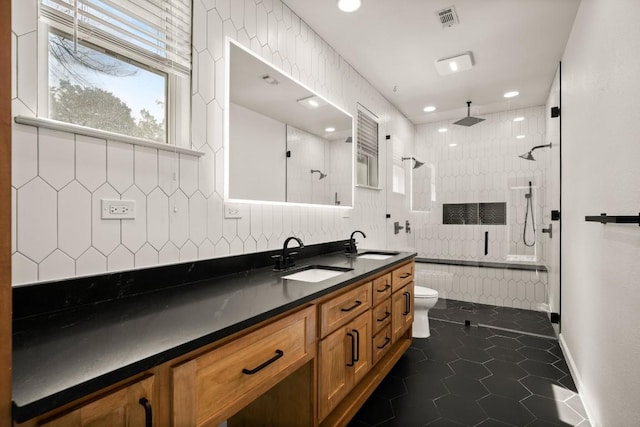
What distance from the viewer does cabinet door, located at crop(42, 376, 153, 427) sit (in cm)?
64

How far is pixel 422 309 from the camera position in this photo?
10.1 feet

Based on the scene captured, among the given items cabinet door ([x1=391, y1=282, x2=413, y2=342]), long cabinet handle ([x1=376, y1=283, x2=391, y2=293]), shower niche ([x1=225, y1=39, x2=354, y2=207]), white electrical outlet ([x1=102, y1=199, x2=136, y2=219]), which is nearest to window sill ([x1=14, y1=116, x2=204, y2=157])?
white electrical outlet ([x1=102, y1=199, x2=136, y2=219])

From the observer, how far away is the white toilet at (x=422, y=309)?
3014mm

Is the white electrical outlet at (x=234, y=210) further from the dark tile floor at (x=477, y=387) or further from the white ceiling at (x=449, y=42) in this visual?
the white ceiling at (x=449, y=42)

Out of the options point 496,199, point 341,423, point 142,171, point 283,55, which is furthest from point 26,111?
point 496,199

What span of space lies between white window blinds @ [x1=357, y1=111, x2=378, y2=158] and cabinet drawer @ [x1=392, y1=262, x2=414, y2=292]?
4.00ft

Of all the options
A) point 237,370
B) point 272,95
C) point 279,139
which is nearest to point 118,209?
point 237,370

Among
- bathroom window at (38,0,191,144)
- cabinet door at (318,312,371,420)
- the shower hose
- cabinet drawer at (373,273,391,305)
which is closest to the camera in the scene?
bathroom window at (38,0,191,144)

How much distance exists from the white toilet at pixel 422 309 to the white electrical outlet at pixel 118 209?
8.33ft

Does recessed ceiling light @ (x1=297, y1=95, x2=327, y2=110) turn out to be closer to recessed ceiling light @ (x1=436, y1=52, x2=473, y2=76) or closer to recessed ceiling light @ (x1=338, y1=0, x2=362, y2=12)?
recessed ceiling light @ (x1=338, y1=0, x2=362, y2=12)

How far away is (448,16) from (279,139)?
1.55 m

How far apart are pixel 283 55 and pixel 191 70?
2.72ft

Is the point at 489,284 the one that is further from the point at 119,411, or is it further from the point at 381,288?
the point at 119,411

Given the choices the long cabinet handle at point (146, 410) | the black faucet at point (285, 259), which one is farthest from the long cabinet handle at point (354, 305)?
the long cabinet handle at point (146, 410)
